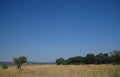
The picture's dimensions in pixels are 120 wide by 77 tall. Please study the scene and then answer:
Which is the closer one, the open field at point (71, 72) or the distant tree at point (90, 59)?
the open field at point (71, 72)

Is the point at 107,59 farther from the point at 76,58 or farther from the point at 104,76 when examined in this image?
the point at 104,76

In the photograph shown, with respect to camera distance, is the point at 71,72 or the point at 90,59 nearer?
the point at 71,72

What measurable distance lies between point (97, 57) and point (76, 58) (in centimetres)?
884

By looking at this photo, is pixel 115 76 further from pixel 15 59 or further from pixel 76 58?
pixel 76 58

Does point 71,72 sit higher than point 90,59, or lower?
lower

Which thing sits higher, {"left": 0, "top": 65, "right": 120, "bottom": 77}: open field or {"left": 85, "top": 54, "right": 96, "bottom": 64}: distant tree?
{"left": 85, "top": 54, "right": 96, "bottom": 64}: distant tree

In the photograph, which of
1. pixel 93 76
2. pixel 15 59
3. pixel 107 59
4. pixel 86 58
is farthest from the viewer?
pixel 86 58

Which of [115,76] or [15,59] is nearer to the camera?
[115,76]

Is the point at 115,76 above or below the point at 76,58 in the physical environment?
below

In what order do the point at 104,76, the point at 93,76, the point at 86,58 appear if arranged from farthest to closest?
1. the point at 86,58
2. the point at 104,76
3. the point at 93,76

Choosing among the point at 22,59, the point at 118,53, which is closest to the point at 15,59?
the point at 22,59

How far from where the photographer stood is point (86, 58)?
8538cm

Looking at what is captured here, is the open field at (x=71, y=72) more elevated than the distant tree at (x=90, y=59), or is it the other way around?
the distant tree at (x=90, y=59)

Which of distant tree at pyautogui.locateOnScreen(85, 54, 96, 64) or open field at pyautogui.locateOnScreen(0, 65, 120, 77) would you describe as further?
distant tree at pyautogui.locateOnScreen(85, 54, 96, 64)
